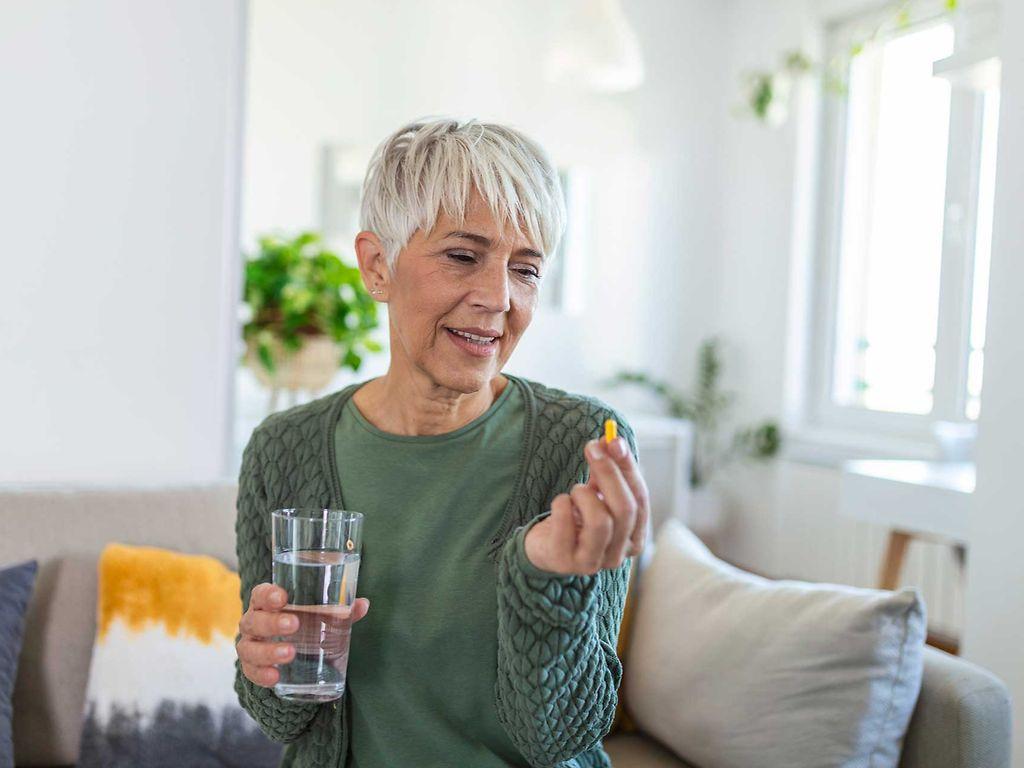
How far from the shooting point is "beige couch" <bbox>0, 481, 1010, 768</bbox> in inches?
68.4

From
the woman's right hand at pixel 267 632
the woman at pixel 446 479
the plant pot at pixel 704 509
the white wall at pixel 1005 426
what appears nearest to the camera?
the woman's right hand at pixel 267 632

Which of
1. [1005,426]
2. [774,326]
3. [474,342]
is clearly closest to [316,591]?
[474,342]

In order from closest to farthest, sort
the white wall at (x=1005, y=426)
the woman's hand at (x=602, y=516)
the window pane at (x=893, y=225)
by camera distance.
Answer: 1. the woman's hand at (x=602, y=516)
2. the white wall at (x=1005, y=426)
3. the window pane at (x=893, y=225)

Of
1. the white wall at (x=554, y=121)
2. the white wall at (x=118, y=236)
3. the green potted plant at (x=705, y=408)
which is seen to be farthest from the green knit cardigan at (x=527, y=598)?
the green potted plant at (x=705, y=408)

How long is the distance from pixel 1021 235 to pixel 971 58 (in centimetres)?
49

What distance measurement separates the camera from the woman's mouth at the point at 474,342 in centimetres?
109

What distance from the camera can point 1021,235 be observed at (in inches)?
72.7

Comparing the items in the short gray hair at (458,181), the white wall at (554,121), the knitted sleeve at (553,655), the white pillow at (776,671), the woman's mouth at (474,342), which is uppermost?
the white wall at (554,121)

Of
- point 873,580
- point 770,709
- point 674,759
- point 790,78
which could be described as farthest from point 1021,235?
point 790,78

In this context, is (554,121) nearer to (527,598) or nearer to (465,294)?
(465,294)

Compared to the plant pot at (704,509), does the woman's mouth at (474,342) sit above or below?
above

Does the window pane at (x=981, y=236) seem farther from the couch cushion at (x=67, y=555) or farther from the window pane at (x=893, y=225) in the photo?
the couch cushion at (x=67, y=555)

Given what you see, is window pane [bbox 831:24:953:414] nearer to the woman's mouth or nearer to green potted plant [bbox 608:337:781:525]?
green potted plant [bbox 608:337:781:525]

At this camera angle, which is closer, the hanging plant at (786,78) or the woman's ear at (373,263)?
the woman's ear at (373,263)
